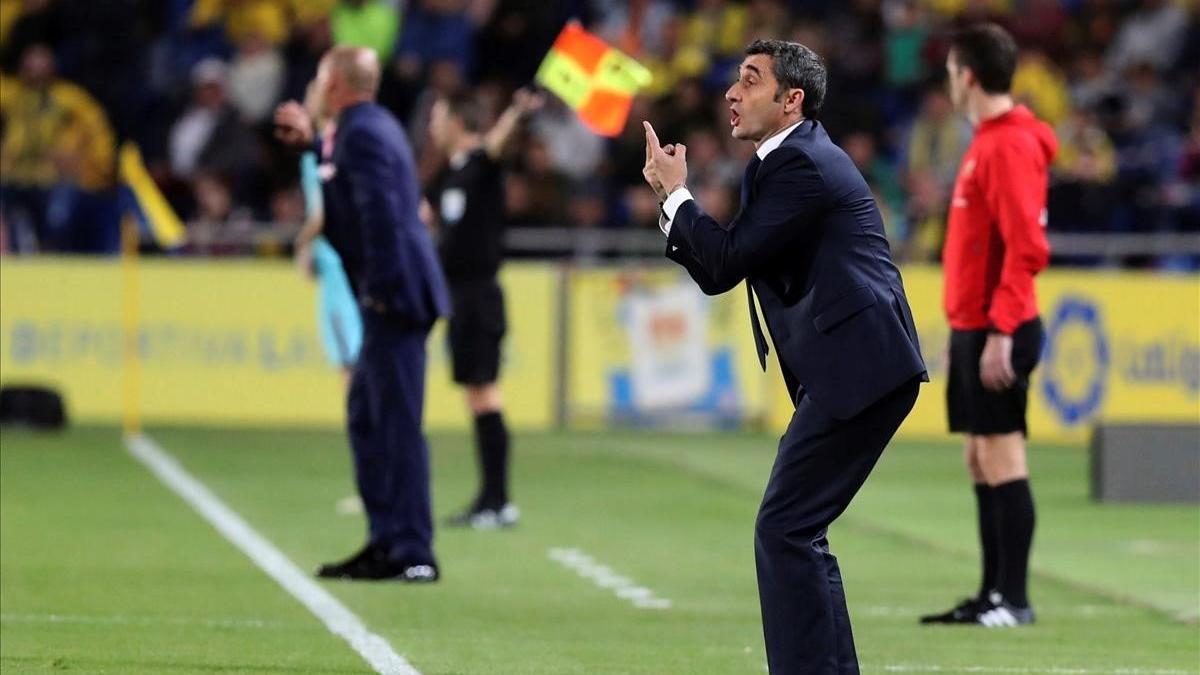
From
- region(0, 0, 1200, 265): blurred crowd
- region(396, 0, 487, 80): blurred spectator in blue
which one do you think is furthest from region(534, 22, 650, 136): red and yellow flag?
region(396, 0, 487, 80): blurred spectator in blue

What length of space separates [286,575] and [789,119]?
15.5 feet

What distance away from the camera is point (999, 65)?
9883 millimetres

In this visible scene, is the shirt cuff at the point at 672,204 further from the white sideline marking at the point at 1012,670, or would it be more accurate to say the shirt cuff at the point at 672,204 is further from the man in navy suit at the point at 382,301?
the man in navy suit at the point at 382,301

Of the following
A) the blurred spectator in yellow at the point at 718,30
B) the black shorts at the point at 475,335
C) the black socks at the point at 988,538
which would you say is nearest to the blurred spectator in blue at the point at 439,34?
the blurred spectator in yellow at the point at 718,30

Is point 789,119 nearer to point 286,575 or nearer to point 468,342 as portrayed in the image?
point 286,575

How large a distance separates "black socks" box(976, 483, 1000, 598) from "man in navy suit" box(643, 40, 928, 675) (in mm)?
3075

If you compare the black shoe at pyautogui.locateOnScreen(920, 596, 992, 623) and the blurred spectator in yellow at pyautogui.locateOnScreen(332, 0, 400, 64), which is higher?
the blurred spectator in yellow at pyautogui.locateOnScreen(332, 0, 400, 64)

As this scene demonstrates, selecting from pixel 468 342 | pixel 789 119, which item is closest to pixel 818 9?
pixel 468 342

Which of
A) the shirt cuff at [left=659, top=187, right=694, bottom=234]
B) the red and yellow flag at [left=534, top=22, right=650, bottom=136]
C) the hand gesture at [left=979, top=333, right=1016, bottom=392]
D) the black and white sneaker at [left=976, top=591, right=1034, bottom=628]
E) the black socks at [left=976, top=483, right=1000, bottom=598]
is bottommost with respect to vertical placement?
the black and white sneaker at [left=976, top=591, right=1034, bottom=628]

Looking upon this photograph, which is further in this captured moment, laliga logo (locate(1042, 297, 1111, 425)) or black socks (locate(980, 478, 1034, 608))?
laliga logo (locate(1042, 297, 1111, 425))

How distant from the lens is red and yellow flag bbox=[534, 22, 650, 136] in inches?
431

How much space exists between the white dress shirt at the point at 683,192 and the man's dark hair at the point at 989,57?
3004mm

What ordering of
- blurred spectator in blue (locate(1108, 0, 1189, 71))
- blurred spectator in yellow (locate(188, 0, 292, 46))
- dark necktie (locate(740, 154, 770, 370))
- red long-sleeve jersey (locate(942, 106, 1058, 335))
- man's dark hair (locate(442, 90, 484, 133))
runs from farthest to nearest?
blurred spectator in blue (locate(1108, 0, 1189, 71)), blurred spectator in yellow (locate(188, 0, 292, 46)), man's dark hair (locate(442, 90, 484, 133)), red long-sleeve jersey (locate(942, 106, 1058, 335)), dark necktie (locate(740, 154, 770, 370))

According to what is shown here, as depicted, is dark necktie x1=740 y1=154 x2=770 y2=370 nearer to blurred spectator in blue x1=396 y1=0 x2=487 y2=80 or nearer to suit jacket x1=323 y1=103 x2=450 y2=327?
suit jacket x1=323 y1=103 x2=450 y2=327
